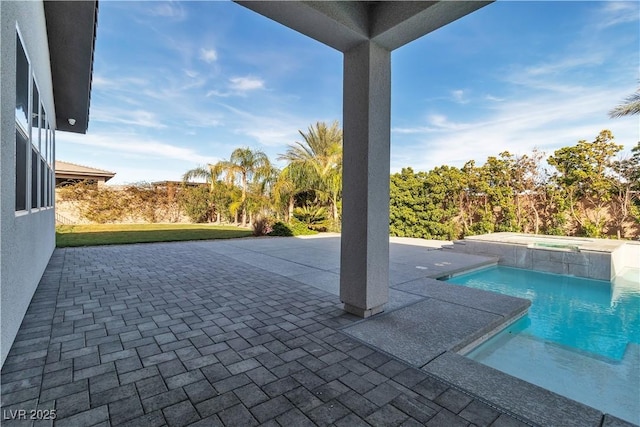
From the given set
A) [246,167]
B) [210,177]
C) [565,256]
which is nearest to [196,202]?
[210,177]

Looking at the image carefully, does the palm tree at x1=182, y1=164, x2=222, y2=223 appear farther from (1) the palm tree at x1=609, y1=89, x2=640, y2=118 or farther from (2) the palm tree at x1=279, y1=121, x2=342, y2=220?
(1) the palm tree at x1=609, y1=89, x2=640, y2=118

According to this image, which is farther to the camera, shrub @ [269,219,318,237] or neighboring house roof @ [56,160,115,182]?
neighboring house roof @ [56,160,115,182]

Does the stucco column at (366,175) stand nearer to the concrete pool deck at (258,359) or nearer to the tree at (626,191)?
the concrete pool deck at (258,359)

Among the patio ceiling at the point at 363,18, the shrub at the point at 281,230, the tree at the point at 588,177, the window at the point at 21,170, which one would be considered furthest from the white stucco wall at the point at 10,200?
the tree at the point at 588,177

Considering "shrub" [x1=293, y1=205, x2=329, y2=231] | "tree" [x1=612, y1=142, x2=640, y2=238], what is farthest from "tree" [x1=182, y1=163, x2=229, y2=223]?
"tree" [x1=612, y1=142, x2=640, y2=238]

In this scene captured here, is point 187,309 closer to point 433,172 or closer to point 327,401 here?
point 327,401

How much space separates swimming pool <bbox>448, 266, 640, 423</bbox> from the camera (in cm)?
268

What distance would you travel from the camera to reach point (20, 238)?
325 cm

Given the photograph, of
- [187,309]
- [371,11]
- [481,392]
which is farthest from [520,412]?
[371,11]

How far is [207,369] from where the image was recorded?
2.46 metres

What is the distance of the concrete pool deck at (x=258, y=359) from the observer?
195cm

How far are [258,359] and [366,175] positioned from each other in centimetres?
226

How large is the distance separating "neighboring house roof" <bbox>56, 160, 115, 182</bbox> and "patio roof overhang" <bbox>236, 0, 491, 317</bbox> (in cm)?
2048

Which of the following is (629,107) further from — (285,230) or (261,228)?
(261,228)
